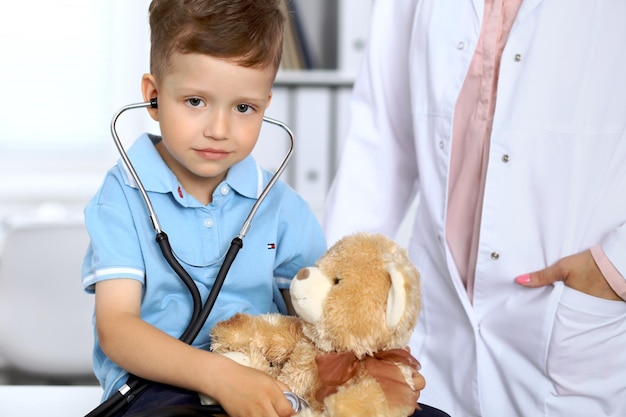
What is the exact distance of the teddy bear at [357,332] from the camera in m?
0.94

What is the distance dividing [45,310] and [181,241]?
75cm

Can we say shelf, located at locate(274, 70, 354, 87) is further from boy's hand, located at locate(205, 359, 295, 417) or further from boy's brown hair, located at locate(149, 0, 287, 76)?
boy's hand, located at locate(205, 359, 295, 417)

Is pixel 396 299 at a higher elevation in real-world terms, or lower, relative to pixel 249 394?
higher

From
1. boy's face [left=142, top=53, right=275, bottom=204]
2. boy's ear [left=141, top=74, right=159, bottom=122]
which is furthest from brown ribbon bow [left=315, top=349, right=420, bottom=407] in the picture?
boy's ear [left=141, top=74, right=159, bottom=122]

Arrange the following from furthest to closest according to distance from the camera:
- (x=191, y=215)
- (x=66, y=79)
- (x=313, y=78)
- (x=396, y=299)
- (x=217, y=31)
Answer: (x=66, y=79)
(x=313, y=78)
(x=191, y=215)
(x=217, y=31)
(x=396, y=299)

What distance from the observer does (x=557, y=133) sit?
4.59ft

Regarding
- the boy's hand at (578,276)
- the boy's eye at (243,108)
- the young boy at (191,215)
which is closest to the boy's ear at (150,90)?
the young boy at (191,215)

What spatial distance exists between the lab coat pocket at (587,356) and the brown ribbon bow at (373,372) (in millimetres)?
496

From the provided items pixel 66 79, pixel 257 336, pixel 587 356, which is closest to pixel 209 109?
pixel 257 336

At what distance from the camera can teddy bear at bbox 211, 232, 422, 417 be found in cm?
94

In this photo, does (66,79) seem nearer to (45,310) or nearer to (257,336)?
(45,310)

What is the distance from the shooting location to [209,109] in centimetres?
108

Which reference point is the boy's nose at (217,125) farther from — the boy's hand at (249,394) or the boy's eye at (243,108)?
the boy's hand at (249,394)

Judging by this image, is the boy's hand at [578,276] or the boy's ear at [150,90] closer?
the boy's ear at [150,90]
